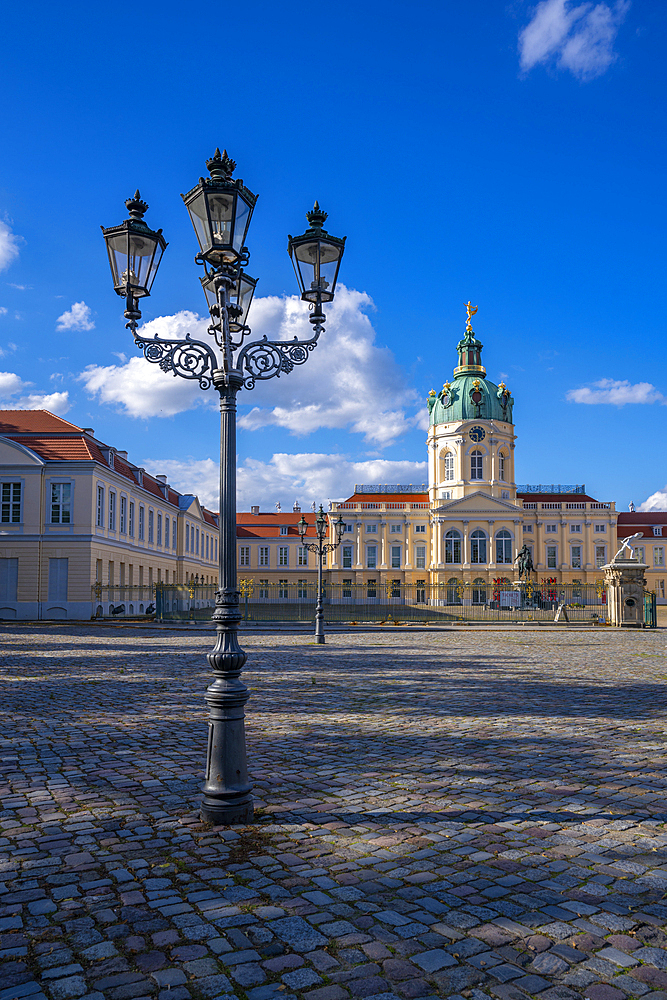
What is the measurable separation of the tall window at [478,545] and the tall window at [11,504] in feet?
159

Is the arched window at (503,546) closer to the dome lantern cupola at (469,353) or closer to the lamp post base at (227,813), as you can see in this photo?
the dome lantern cupola at (469,353)

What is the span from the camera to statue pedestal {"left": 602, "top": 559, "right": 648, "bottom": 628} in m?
32.4

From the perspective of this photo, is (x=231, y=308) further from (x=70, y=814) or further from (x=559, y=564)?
(x=559, y=564)

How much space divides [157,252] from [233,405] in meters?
1.67

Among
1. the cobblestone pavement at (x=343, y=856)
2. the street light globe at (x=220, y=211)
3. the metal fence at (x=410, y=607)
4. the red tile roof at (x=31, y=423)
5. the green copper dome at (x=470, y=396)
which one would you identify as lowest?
the metal fence at (x=410, y=607)

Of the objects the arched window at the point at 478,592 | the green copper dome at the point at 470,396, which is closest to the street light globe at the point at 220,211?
the arched window at the point at 478,592

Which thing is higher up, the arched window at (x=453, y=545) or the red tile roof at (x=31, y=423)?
the red tile roof at (x=31, y=423)

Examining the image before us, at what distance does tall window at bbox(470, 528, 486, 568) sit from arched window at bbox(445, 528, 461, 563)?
1362 mm

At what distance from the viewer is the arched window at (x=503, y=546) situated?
Answer: 242 ft

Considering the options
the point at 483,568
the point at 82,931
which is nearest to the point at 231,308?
the point at 82,931

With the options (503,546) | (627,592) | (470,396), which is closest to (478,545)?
(503,546)

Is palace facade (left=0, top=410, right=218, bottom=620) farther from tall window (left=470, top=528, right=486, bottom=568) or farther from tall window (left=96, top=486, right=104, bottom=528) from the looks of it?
tall window (left=470, top=528, right=486, bottom=568)

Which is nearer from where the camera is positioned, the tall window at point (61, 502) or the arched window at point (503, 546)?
the tall window at point (61, 502)

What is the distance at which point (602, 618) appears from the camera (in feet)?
121
